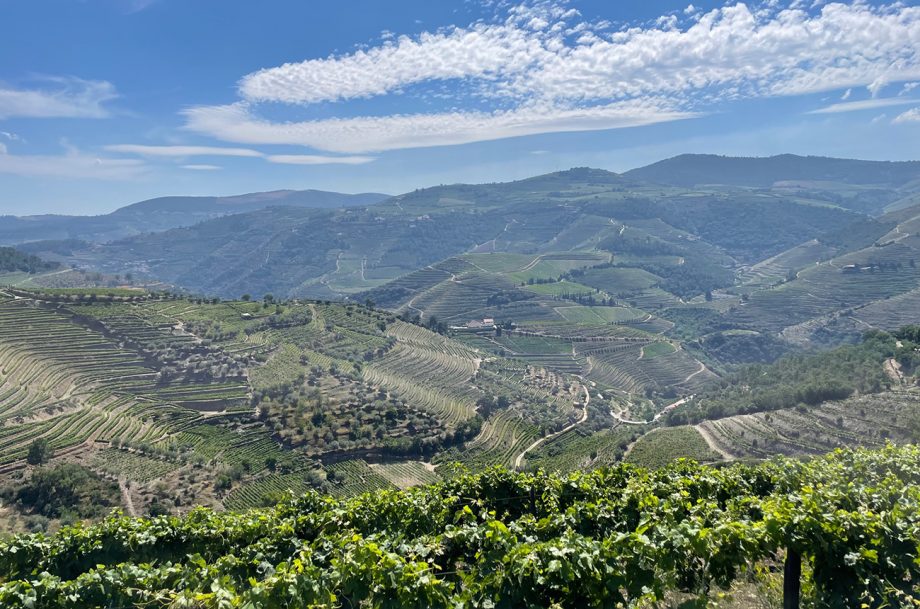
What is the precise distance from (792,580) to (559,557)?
4927mm

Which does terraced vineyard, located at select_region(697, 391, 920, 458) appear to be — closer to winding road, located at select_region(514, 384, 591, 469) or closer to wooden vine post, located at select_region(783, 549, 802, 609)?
winding road, located at select_region(514, 384, 591, 469)

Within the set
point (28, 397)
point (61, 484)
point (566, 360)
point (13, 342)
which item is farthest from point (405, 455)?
point (566, 360)

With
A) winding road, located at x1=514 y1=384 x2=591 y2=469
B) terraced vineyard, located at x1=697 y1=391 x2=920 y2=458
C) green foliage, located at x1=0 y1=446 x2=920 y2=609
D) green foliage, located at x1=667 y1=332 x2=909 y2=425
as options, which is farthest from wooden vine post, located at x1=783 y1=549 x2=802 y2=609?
green foliage, located at x1=667 y1=332 x2=909 y2=425

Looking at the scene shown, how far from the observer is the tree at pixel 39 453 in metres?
49.2

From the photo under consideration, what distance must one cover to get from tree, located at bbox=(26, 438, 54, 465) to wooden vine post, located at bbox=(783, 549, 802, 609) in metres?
63.8

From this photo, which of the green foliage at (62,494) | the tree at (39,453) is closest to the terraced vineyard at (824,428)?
the green foliage at (62,494)

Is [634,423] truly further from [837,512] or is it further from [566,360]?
[837,512]

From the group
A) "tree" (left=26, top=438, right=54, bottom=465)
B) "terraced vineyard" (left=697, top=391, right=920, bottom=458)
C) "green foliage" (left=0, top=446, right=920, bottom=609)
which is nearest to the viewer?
"green foliage" (left=0, top=446, right=920, bottom=609)

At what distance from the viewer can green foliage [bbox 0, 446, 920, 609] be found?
9.60 meters

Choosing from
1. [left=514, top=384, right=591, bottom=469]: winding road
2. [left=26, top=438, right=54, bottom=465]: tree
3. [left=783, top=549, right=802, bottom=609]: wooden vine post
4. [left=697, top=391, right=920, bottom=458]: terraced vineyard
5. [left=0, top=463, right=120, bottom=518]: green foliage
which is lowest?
[left=514, top=384, right=591, bottom=469]: winding road

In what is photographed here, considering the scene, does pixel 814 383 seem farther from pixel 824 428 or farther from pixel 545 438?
pixel 545 438

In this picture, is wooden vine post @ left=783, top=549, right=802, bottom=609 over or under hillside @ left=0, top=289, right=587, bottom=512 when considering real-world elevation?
over

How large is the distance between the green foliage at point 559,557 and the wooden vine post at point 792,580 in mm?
196

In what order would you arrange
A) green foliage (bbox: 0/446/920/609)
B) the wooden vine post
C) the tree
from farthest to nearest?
the tree, the wooden vine post, green foliage (bbox: 0/446/920/609)
